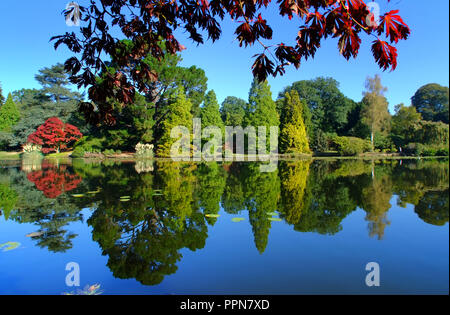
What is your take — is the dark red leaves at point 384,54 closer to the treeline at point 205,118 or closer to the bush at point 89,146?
the treeline at point 205,118

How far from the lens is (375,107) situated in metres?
24.9

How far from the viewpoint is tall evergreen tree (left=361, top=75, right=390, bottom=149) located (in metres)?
25.0

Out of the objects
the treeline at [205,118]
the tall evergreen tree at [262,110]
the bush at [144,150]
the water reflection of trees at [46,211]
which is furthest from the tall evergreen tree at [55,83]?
the water reflection of trees at [46,211]

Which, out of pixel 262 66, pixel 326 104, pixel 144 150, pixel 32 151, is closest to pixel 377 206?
pixel 262 66

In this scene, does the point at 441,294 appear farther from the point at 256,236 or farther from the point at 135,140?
the point at 135,140

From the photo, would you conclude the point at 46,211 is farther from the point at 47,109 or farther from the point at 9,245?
the point at 47,109

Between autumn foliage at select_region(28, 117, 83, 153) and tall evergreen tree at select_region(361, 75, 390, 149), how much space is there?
1135 inches

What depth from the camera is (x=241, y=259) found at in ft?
6.95

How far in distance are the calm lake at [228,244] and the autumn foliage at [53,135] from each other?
22837 mm

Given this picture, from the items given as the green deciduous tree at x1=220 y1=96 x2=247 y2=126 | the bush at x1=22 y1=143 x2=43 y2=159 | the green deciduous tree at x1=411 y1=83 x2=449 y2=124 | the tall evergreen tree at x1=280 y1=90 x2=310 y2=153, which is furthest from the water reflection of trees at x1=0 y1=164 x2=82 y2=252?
the green deciduous tree at x1=220 y1=96 x2=247 y2=126

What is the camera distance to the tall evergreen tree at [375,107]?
24969 millimetres

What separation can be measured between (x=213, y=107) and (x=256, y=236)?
882 inches

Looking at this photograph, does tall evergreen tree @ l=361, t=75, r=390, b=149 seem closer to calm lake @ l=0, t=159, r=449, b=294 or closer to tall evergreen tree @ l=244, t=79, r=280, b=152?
tall evergreen tree @ l=244, t=79, r=280, b=152
